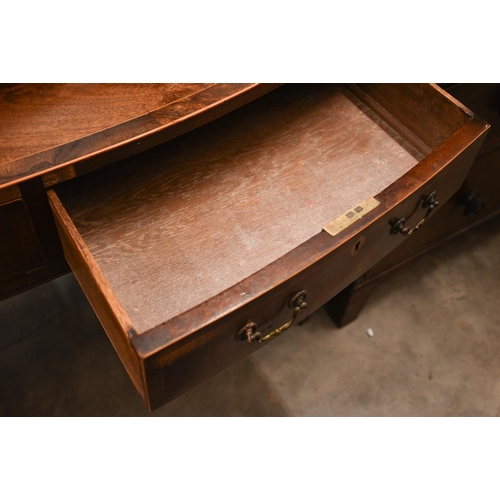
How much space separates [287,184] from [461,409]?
647 millimetres

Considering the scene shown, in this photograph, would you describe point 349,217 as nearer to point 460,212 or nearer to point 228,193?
point 228,193

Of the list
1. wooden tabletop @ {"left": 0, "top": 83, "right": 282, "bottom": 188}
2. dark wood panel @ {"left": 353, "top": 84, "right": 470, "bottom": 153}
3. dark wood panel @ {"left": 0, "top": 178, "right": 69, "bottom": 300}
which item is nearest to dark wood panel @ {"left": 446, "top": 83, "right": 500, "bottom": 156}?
dark wood panel @ {"left": 353, "top": 84, "right": 470, "bottom": 153}

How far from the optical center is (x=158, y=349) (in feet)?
1.69

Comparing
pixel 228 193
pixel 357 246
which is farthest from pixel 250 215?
pixel 357 246

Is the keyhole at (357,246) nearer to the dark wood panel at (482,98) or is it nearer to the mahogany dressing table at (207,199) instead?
the mahogany dressing table at (207,199)

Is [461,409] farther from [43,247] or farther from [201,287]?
[43,247]

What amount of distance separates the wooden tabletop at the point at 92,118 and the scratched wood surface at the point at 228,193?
95 mm

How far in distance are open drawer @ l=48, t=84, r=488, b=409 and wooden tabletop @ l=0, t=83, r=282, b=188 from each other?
5 cm

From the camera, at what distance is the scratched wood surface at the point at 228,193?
2.19ft

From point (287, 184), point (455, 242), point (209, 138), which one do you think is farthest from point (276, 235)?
point (455, 242)

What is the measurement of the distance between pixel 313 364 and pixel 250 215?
525mm

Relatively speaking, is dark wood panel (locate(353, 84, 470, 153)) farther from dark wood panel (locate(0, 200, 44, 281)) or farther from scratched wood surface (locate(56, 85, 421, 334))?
dark wood panel (locate(0, 200, 44, 281))

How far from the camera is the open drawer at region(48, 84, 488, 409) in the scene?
1.87 feet

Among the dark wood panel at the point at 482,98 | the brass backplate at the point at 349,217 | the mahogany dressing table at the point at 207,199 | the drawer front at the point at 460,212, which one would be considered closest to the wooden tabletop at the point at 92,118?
the mahogany dressing table at the point at 207,199
